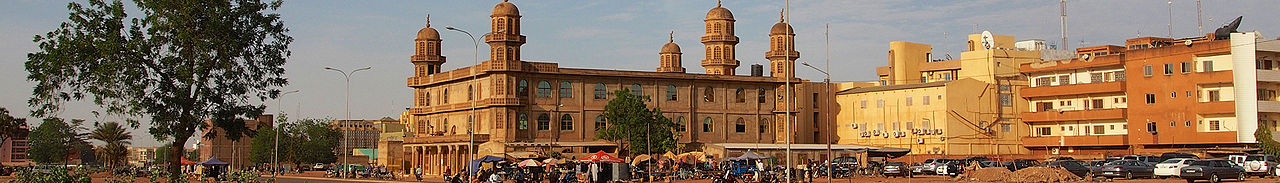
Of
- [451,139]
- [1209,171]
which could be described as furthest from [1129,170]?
[451,139]

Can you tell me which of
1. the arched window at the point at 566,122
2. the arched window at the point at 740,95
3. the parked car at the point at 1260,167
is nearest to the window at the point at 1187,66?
the parked car at the point at 1260,167

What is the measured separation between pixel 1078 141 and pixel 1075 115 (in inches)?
62.9

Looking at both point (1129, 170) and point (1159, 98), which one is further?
point (1159, 98)

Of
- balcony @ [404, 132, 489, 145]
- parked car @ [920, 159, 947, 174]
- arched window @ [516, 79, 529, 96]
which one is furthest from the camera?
arched window @ [516, 79, 529, 96]

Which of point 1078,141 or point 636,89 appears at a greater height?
point 636,89

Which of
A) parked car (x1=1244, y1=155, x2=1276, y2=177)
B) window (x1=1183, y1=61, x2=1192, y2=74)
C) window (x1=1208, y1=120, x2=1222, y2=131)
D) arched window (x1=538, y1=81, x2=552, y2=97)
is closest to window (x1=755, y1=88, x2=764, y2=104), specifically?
arched window (x1=538, y1=81, x2=552, y2=97)

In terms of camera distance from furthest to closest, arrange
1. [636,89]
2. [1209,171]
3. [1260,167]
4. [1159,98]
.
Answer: [636,89] < [1159,98] < [1260,167] < [1209,171]

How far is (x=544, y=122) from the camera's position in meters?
80.7

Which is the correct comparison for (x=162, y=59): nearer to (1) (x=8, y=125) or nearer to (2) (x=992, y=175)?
(2) (x=992, y=175)

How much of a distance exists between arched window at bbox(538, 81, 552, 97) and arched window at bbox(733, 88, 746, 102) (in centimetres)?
1279

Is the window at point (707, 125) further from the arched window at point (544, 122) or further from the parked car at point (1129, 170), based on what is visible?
the parked car at point (1129, 170)

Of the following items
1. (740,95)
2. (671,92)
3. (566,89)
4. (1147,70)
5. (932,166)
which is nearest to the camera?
(932,166)

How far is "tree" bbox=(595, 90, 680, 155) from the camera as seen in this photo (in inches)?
3004

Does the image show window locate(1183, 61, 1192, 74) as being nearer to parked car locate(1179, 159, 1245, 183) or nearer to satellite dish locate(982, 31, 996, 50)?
satellite dish locate(982, 31, 996, 50)
